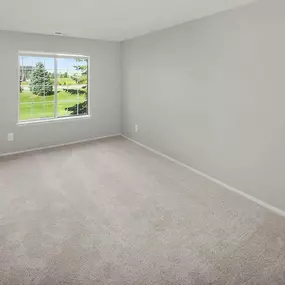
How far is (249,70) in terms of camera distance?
3.01 metres

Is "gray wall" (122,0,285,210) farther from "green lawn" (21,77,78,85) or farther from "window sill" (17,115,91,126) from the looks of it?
"green lawn" (21,77,78,85)

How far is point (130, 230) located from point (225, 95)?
1.96m

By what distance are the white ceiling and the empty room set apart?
2 centimetres

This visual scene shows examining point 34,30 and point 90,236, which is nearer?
point 90,236

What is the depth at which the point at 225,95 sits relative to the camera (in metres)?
3.36

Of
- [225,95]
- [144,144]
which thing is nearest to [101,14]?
[225,95]

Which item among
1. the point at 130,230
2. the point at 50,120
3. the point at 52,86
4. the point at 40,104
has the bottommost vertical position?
the point at 130,230

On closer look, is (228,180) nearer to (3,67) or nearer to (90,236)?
(90,236)

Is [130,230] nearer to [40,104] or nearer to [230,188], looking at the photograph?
[230,188]

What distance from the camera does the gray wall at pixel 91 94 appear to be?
4.47 m

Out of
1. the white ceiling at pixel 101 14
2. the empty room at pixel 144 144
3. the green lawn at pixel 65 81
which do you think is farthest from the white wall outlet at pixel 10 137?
the white ceiling at pixel 101 14

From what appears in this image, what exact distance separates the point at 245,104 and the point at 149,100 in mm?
2088

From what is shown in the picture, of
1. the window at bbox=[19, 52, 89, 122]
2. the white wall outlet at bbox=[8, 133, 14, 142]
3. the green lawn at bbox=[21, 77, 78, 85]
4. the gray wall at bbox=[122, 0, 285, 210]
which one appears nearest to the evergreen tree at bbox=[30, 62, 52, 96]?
the window at bbox=[19, 52, 89, 122]

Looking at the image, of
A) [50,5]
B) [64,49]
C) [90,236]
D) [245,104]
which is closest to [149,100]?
[64,49]
